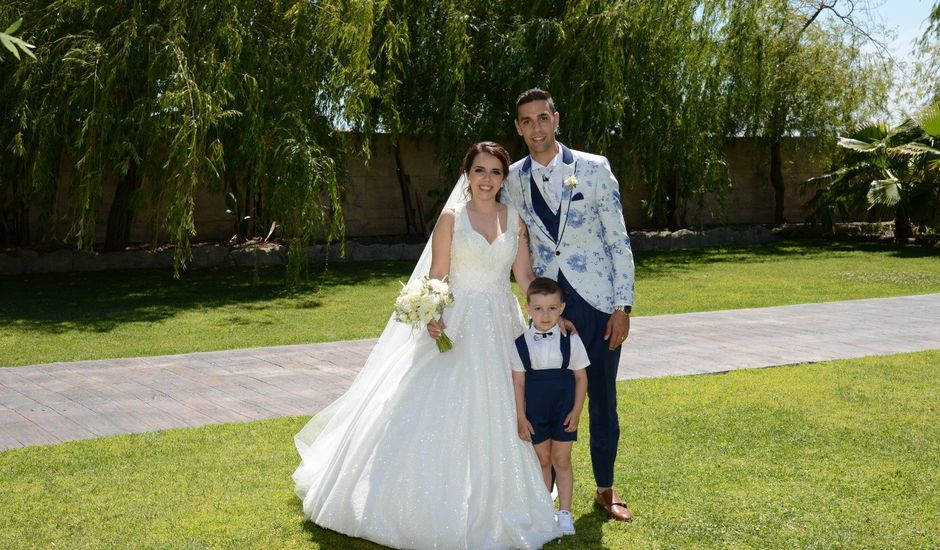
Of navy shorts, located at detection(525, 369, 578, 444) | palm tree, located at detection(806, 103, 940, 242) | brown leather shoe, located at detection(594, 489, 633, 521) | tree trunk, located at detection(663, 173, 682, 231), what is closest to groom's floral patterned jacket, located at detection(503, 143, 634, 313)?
navy shorts, located at detection(525, 369, 578, 444)

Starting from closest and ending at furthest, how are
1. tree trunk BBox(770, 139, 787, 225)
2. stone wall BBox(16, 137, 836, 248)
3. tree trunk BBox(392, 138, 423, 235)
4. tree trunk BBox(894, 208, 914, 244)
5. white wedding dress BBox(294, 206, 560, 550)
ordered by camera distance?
1. white wedding dress BBox(294, 206, 560, 550)
2. stone wall BBox(16, 137, 836, 248)
3. tree trunk BBox(392, 138, 423, 235)
4. tree trunk BBox(894, 208, 914, 244)
5. tree trunk BBox(770, 139, 787, 225)

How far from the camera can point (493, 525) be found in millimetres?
4199

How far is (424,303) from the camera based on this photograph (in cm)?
434

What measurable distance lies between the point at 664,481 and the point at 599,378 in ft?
2.72

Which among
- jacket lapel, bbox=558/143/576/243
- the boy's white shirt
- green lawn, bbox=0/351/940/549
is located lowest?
green lawn, bbox=0/351/940/549

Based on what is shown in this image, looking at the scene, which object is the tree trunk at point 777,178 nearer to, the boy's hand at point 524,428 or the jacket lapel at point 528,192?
the jacket lapel at point 528,192

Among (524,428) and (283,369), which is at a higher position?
(524,428)

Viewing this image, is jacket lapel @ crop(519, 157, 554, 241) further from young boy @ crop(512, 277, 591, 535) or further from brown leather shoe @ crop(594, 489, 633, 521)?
brown leather shoe @ crop(594, 489, 633, 521)

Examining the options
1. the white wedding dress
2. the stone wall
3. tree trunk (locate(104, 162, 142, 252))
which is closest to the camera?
the white wedding dress

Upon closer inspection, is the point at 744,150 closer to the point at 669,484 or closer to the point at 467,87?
the point at 467,87

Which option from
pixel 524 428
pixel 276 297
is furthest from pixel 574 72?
pixel 524 428

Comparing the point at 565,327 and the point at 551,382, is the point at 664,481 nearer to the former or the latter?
the point at 551,382

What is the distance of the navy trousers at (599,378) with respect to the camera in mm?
4586

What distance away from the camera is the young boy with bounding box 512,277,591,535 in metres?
4.40
